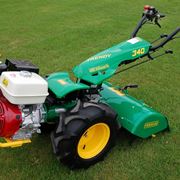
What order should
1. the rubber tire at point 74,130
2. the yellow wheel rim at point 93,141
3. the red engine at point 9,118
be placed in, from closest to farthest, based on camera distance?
1. the red engine at point 9,118
2. the rubber tire at point 74,130
3. the yellow wheel rim at point 93,141

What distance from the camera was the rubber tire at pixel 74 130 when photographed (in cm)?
299

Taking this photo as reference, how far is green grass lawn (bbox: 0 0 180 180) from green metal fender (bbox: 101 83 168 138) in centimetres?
18

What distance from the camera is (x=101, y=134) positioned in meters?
3.40

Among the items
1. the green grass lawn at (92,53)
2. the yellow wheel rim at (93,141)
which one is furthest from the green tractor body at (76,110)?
the green grass lawn at (92,53)

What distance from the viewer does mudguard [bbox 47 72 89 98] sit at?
10.1 ft

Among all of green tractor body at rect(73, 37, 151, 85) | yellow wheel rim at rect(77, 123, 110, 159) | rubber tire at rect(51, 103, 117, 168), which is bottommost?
yellow wheel rim at rect(77, 123, 110, 159)

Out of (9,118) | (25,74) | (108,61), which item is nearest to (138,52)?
(108,61)

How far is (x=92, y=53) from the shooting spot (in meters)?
6.64

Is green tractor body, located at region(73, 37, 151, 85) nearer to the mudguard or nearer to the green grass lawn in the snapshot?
the mudguard

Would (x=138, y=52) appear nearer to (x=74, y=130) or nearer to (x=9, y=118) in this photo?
(x=74, y=130)

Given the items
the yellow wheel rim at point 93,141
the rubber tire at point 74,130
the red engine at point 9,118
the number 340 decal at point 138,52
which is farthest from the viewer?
the number 340 decal at point 138,52

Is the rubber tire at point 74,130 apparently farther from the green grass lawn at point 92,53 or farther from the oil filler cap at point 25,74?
the oil filler cap at point 25,74

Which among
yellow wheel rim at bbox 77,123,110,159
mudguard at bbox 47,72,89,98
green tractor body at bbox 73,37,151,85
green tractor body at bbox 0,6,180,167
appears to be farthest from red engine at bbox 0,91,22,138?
green tractor body at bbox 73,37,151,85

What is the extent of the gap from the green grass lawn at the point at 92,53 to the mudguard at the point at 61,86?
2.53 ft
